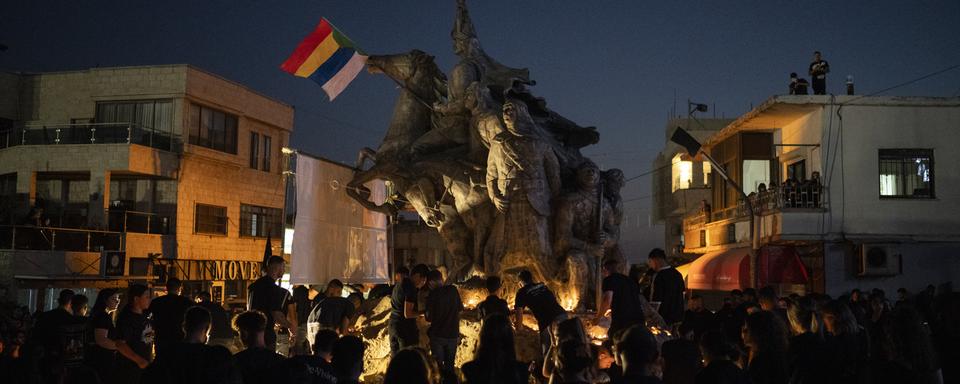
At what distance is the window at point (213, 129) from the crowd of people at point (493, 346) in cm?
2371

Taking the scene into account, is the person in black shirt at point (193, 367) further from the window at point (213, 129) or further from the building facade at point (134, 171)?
the window at point (213, 129)

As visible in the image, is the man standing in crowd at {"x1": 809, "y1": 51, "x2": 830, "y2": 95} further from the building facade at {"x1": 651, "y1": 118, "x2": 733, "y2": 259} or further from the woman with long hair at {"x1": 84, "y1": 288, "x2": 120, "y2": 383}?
the woman with long hair at {"x1": 84, "y1": 288, "x2": 120, "y2": 383}

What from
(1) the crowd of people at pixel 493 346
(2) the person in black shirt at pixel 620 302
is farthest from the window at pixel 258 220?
(2) the person in black shirt at pixel 620 302

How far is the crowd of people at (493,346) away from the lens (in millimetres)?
5156

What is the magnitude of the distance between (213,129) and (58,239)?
751 centimetres

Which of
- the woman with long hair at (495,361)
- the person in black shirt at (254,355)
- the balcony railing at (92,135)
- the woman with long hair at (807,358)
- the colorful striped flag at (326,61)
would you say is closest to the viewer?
the person in black shirt at (254,355)

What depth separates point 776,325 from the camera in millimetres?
6125

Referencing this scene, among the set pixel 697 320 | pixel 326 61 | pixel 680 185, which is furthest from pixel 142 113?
pixel 697 320

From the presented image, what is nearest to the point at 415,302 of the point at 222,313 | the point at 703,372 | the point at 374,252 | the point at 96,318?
the point at 222,313

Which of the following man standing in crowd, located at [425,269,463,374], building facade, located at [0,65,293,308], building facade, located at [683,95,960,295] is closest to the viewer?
man standing in crowd, located at [425,269,463,374]

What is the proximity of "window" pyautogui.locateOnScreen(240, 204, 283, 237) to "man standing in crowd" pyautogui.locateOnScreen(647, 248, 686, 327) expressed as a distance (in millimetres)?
25322

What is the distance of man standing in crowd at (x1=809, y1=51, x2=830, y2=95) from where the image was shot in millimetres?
24672

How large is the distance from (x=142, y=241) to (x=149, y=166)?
2.45 metres

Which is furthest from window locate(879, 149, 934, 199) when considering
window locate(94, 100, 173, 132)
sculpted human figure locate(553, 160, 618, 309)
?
window locate(94, 100, 173, 132)
